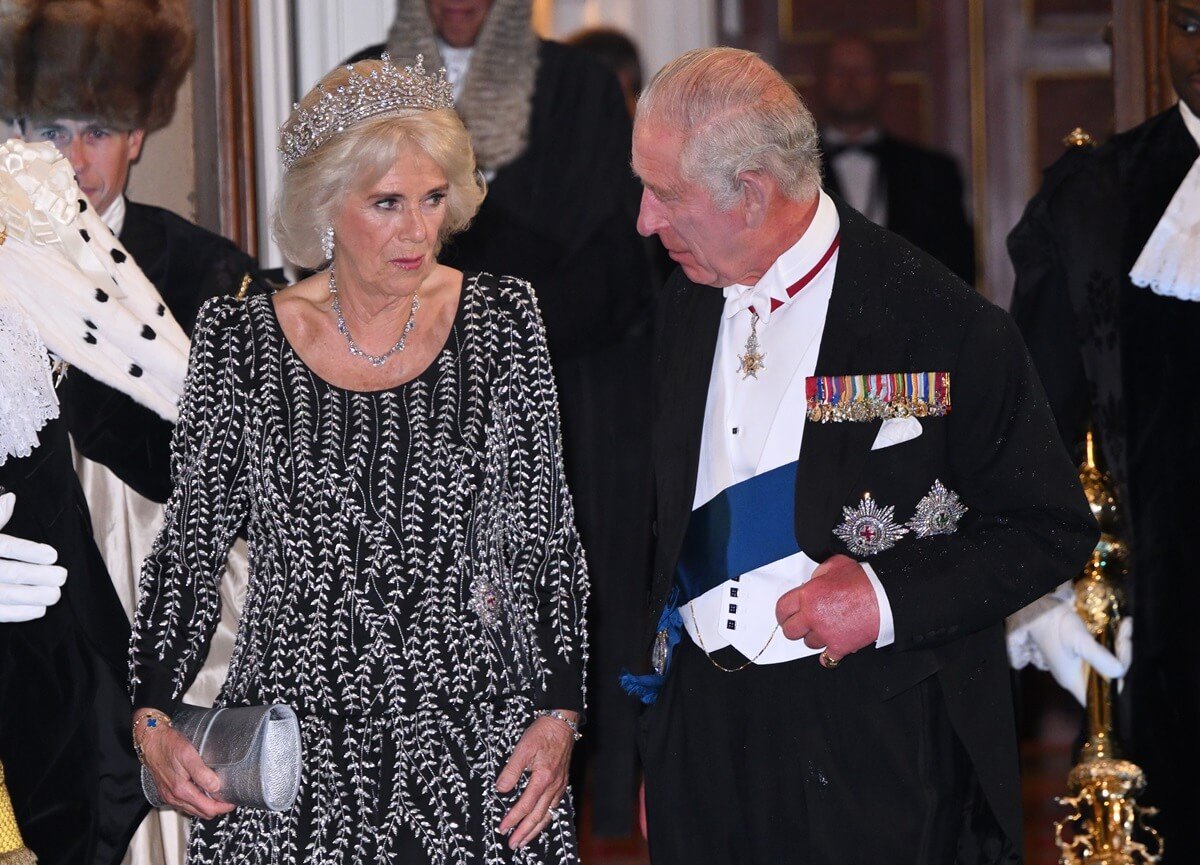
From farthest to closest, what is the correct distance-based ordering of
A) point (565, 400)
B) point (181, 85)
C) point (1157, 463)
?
point (565, 400) → point (181, 85) → point (1157, 463)

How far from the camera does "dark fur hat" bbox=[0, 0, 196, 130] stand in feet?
10.5

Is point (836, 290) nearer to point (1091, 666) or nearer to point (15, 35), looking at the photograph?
point (1091, 666)

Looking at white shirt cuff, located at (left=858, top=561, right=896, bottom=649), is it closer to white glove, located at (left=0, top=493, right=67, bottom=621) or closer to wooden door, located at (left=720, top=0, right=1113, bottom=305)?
white glove, located at (left=0, top=493, right=67, bottom=621)

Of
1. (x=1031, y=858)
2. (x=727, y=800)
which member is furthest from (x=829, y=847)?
(x=1031, y=858)

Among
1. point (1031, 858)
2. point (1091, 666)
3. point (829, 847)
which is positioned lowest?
point (1031, 858)

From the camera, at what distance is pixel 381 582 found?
7.59ft

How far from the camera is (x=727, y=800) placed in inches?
91.5

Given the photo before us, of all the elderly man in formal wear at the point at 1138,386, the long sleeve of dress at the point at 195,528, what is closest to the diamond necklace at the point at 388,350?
the long sleeve of dress at the point at 195,528

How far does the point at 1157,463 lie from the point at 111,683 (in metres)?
1.86

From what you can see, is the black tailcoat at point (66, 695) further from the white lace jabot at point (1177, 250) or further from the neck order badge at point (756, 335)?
the white lace jabot at point (1177, 250)

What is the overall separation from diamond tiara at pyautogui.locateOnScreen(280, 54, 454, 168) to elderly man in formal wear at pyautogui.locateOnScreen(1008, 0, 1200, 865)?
1.33 m

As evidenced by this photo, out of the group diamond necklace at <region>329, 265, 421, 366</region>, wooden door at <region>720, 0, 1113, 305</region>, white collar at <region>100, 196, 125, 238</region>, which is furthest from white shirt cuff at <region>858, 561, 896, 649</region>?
wooden door at <region>720, 0, 1113, 305</region>

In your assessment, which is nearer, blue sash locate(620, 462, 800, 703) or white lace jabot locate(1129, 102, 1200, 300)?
blue sash locate(620, 462, 800, 703)

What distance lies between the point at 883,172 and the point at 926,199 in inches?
7.3
